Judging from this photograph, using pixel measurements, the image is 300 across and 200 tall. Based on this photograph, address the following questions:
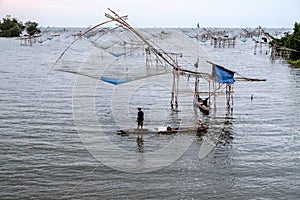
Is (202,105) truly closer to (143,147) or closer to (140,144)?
(140,144)

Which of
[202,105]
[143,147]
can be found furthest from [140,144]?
[202,105]

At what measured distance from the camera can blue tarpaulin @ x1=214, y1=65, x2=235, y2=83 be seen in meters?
18.6

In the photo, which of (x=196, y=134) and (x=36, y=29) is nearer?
(x=196, y=134)

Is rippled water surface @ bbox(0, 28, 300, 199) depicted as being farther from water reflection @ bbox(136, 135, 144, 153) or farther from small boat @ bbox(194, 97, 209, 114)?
small boat @ bbox(194, 97, 209, 114)

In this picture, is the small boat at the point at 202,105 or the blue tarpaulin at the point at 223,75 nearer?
the blue tarpaulin at the point at 223,75

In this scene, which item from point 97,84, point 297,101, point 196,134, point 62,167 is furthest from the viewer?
point 97,84

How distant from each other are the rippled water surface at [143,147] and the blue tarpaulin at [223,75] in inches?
65.5

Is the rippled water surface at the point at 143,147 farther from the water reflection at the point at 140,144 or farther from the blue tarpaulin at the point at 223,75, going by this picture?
the blue tarpaulin at the point at 223,75

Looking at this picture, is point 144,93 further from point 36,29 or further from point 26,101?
point 36,29

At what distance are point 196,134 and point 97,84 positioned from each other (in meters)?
12.9

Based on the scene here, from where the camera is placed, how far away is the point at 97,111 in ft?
61.9

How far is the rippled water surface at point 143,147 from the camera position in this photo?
10359mm

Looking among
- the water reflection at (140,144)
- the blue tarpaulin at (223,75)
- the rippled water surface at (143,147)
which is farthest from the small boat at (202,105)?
the water reflection at (140,144)

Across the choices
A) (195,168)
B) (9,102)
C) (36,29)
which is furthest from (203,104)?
(36,29)
